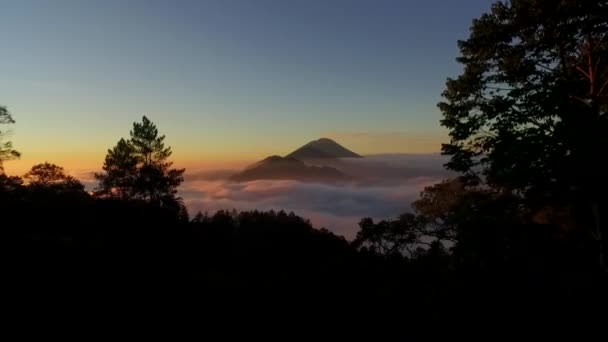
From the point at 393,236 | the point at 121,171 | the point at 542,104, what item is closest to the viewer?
the point at 542,104

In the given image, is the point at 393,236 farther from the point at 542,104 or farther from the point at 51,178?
the point at 51,178

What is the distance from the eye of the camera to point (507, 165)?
11.6 meters

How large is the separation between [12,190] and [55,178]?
661 inches

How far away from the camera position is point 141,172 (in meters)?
38.9

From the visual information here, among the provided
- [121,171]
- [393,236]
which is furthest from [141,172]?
[393,236]

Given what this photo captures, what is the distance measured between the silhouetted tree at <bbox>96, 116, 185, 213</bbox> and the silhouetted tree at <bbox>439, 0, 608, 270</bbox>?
100 ft

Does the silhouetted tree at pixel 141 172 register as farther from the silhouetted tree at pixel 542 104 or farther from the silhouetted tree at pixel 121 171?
the silhouetted tree at pixel 542 104

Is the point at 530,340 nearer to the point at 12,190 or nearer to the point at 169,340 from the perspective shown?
the point at 169,340

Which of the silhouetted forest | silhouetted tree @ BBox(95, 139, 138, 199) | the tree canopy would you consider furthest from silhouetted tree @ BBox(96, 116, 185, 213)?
the tree canopy

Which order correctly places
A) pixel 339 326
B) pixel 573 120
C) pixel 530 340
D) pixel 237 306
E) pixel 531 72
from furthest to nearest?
pixel 531 72 < pixel 573 120 < pixel 237 306 < pixel 339 326 < pixel 530 340

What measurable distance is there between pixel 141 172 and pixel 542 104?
118 ft

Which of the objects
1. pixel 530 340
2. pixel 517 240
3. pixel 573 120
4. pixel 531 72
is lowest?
pixel 530 340

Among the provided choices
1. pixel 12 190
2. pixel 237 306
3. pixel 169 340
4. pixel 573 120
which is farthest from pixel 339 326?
pixel 12 190

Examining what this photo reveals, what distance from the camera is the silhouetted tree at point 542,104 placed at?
36.5ft
